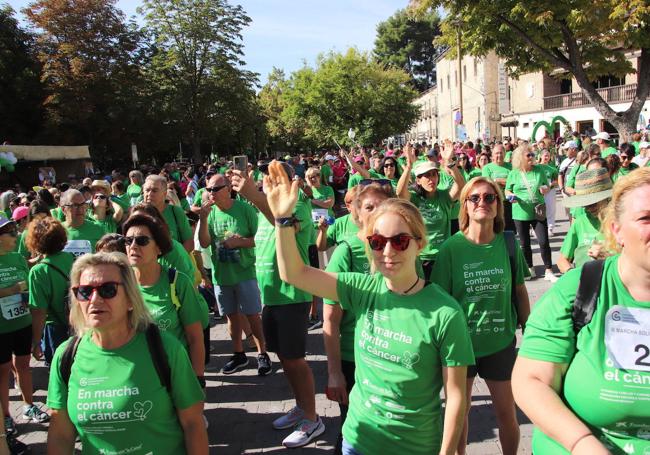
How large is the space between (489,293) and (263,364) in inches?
113

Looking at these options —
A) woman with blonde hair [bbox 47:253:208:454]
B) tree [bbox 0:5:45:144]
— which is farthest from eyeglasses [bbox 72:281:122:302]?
tree [bbox 0:5:45:144]

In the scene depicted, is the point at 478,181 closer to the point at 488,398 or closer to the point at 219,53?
the point at 488,398

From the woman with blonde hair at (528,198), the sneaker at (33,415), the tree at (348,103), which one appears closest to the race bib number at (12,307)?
the sneaker at (33,415)

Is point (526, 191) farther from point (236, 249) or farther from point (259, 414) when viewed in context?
point (259, 414)

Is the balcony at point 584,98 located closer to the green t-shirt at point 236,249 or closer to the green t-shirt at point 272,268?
the green t-shirt at point 236,249

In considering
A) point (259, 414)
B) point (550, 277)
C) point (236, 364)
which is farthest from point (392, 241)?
point (550, 277)

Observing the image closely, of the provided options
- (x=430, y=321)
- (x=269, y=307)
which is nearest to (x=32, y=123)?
(x=269, y=307)

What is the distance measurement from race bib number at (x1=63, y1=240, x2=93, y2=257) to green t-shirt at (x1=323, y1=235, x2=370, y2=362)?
3113 millimetres

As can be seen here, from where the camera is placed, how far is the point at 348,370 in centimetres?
318

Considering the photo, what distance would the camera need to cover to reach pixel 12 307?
411 centimetres

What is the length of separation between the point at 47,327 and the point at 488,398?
374cm

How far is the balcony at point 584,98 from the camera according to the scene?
2989 centimetres

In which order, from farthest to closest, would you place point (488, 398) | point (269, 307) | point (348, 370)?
point (488, 398), point (269, 307), point (348, 370)

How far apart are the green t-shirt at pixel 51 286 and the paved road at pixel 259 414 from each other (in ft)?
3.54
